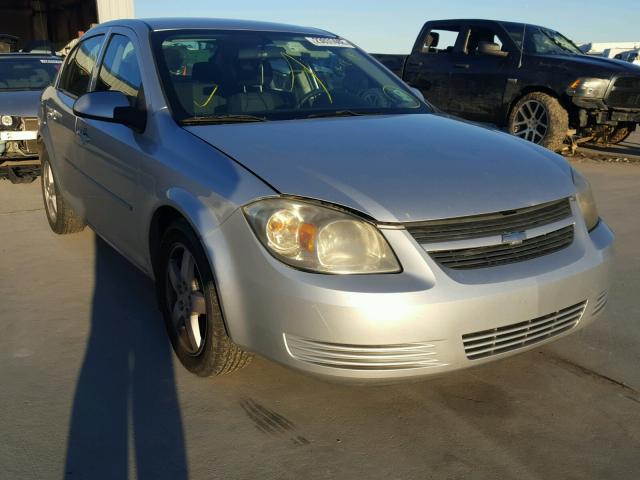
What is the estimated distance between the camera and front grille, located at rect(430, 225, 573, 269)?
2.37 m

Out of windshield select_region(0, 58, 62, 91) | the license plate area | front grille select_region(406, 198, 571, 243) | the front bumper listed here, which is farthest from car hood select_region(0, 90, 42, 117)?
front grille select_region(406, 198, 571, 243)

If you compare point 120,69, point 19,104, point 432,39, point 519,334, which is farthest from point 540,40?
point 519,334

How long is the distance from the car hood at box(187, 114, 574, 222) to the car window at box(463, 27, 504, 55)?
6.95 m

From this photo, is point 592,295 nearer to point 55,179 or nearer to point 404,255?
point 404,255

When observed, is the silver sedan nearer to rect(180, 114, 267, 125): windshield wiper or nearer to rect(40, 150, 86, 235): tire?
rect(180, 114, 267, 125): windshield wiper

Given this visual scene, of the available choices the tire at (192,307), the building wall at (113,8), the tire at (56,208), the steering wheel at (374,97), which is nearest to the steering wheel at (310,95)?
the steering wheel at (374,97)

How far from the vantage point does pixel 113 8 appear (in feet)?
66.6

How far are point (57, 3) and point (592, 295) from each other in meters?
35.7

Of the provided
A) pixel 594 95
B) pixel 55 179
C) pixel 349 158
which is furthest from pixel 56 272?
pixel 594 95

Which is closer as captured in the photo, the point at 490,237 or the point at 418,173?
the point at 490,237

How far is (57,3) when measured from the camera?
3300cm

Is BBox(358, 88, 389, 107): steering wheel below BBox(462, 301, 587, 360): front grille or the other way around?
the other way around

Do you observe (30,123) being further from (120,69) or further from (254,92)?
(254,92)

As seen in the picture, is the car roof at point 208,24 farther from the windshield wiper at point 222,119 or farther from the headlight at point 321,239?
the headlight at point 321,239
